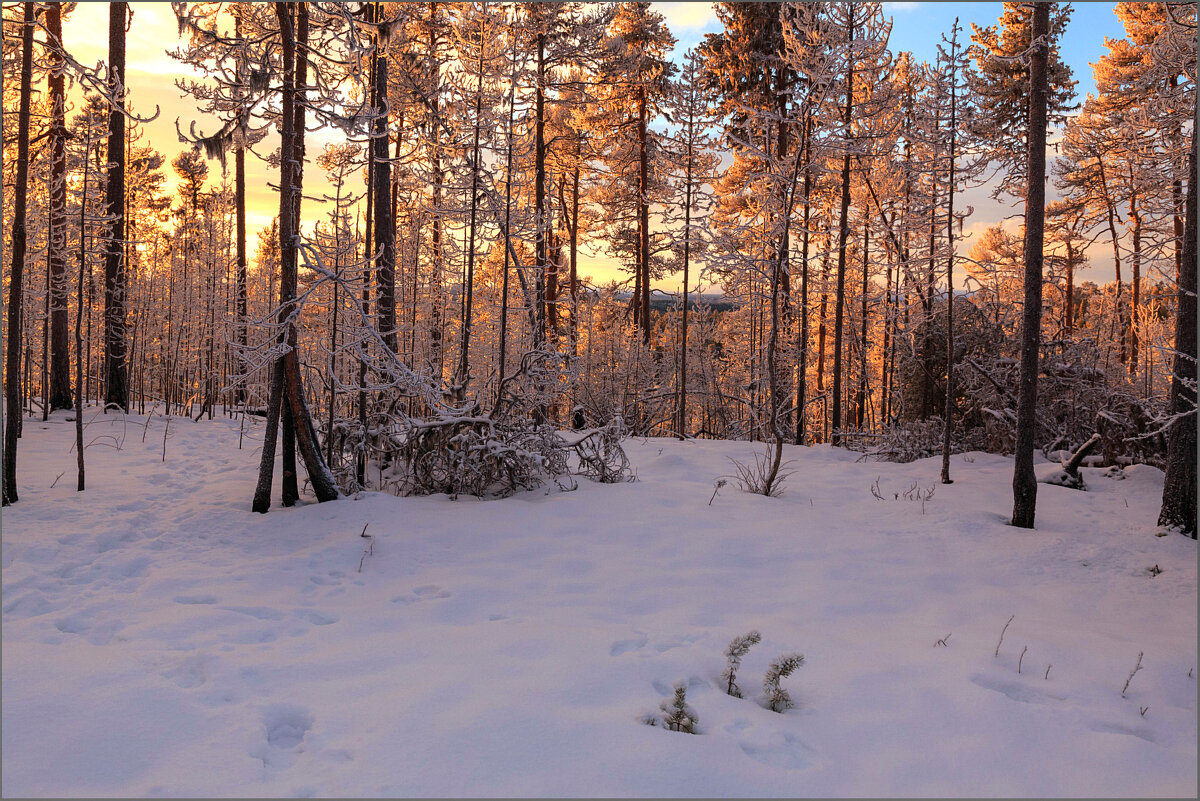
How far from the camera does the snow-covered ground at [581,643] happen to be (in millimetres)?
2689

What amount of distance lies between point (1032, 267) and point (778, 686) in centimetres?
577

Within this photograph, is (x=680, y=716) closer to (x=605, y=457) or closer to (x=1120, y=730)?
(x=1120, y=730)

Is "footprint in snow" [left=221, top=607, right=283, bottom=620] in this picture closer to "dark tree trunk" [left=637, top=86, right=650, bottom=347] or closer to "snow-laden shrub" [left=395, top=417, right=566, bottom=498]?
"snow-laden shrub" [left=395, top=417, right=566, bottom=498]

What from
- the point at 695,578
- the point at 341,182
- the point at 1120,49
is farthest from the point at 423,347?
the point at 1120,49

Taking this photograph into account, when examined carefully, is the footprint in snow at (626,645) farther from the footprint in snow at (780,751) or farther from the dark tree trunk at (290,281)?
the dark tree trunk at (290,281)

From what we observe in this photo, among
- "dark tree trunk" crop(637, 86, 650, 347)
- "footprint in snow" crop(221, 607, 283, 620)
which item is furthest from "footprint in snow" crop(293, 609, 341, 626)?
"dark tree trunk" crop(637, 86, 650, 347)

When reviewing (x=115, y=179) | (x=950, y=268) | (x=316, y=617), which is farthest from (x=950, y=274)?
(x=115, y=179)

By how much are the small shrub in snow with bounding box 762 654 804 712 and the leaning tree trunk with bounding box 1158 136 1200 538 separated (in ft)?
17.7

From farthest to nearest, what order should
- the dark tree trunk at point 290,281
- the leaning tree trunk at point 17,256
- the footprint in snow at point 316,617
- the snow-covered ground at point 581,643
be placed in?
the dark tree trunk at point 290,281
the leaning tree trunk at point 17,256
the footprint in snow at point 316,617
the snow-covered ground at point 581,643

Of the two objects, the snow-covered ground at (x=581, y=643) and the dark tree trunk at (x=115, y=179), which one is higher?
the dark tree trunk at (x=115, y=179)

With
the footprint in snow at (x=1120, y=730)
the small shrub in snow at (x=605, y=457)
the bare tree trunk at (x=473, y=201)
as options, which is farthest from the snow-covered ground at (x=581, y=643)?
the bare tree trunk at (x=473, y=201)

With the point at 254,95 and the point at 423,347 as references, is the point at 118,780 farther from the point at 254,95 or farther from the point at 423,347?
the point at 423,347

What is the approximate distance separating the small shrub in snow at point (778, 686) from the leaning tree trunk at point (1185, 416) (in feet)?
17.7

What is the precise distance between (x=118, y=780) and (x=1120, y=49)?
28142 mm
